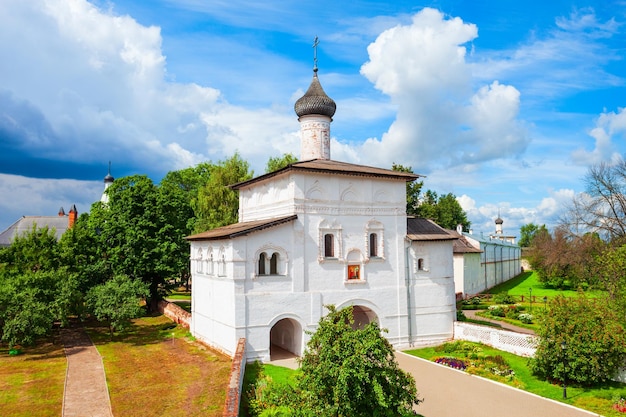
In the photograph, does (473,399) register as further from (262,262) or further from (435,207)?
(435,207)

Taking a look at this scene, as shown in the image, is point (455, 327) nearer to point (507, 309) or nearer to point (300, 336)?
point (300, 336)

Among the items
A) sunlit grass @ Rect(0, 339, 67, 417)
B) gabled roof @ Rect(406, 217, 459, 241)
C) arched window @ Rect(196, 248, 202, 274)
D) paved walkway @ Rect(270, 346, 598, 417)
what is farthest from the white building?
sunlit grass @ Rect(0, 339, 67, 417)

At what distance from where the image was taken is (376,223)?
20.8 metres

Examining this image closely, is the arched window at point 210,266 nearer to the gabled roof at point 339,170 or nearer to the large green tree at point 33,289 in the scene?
the gabled roof at point 339,170

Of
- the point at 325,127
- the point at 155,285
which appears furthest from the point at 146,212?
the point at 325,127

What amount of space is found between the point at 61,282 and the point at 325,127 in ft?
46.2

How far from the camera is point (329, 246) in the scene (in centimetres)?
2002

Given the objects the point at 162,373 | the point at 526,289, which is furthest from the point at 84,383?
the point at 526,289

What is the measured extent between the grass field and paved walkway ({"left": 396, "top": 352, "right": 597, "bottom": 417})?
6.24m

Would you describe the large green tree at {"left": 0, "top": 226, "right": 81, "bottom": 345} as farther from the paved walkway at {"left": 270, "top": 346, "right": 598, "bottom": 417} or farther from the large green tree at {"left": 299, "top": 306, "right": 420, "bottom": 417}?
the large green tree at {"left": 299, "top": 306, "right": 420, "bottom": 417}

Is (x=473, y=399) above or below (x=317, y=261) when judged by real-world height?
below

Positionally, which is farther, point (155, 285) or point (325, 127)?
point (155, 285)

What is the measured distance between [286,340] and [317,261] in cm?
392

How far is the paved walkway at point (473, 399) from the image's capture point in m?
13.4
